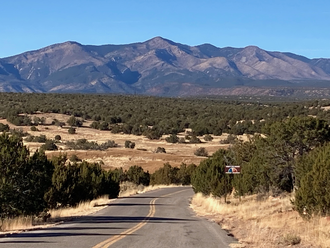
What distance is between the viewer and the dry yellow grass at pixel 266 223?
48.1 ft

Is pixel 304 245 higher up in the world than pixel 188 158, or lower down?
higher up

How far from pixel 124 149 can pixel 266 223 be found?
51.1m

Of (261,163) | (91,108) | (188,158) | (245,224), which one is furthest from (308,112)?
(245,224)

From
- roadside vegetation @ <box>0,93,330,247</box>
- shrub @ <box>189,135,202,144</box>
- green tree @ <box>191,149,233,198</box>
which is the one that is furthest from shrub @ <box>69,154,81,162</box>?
shrub @ <box>189,135,202,144</box>

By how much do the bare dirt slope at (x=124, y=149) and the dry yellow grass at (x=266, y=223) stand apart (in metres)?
26.4

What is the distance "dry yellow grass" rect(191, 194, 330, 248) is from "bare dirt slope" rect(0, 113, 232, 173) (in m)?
26.4

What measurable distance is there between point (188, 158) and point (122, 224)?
45908mm

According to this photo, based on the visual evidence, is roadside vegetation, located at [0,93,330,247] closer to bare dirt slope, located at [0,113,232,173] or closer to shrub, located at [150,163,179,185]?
shrub, located at [150,163,179,185]

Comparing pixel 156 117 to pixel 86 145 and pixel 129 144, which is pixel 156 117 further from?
pixel 86 145

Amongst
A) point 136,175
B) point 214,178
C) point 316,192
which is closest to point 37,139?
point 136,175

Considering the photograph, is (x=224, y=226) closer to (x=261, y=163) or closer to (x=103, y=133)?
(x=261, y=163)

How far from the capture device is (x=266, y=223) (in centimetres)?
1891

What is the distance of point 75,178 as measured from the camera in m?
28.1

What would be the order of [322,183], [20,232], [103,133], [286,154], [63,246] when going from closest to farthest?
[63,246]
[20,232]
[322,183]
[286,154]
[103,133]
